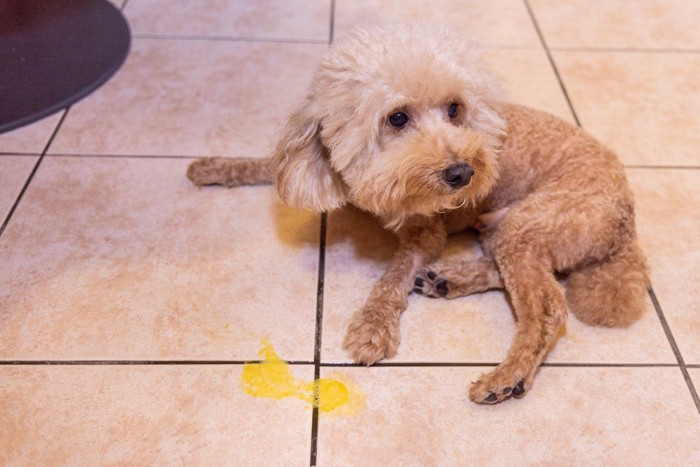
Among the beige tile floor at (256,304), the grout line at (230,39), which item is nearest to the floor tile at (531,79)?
the beige tile floor at (256,304)

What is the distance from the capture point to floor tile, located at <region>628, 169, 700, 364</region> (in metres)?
1.41

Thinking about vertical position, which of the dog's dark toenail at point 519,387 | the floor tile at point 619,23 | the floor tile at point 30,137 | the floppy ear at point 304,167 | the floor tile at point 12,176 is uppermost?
the floppy ear at point 304,167

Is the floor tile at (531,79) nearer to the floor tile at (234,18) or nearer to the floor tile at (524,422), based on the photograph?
the floor tile at (234,18)

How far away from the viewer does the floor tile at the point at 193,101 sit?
6.02 feet

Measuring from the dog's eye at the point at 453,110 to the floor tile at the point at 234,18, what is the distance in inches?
42.7

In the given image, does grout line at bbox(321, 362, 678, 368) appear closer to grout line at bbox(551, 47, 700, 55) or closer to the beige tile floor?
the beige tile floor

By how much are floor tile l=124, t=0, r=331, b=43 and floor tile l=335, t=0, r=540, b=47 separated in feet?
0.31

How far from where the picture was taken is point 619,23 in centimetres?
239

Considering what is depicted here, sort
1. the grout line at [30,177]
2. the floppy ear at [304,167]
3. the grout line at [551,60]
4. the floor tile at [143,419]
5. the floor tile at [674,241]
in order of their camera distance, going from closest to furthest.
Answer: the floor tile at [143,419]
the floppy ear at [304,167]
the floor tile at [674,241]
the grout line at [30,177]
the grout line at [551,60]

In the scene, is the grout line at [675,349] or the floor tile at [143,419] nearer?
the floor tile at [143,419]

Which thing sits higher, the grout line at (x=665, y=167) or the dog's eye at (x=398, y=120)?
the dog's eye at (x=398, y=120)

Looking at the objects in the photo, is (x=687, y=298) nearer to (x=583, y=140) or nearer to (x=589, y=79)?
(x=583, y=140)

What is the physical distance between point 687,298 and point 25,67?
2.00 m

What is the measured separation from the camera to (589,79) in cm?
210
